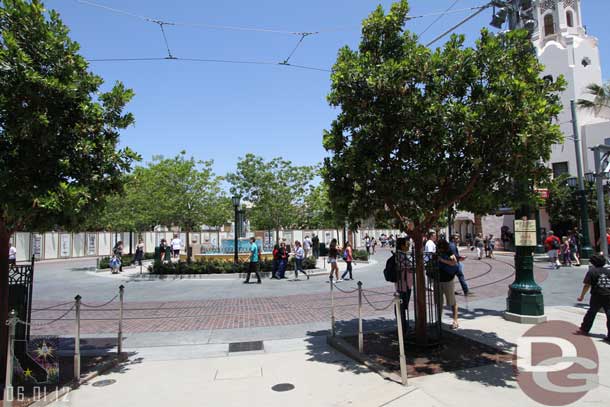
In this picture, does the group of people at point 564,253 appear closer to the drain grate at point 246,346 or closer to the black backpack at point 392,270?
the black backpack at point 392,270

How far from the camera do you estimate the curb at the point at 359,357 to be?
216 inches

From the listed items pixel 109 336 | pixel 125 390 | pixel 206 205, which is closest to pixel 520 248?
pixel 125 390

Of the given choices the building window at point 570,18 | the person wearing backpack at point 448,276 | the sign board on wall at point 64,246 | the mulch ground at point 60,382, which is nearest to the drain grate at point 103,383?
the mulch ground at point 60,382

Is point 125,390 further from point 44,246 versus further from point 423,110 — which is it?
point 44,246

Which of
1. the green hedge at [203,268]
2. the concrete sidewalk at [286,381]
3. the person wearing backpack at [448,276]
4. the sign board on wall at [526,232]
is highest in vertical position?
the sign board on wall at [526,232]

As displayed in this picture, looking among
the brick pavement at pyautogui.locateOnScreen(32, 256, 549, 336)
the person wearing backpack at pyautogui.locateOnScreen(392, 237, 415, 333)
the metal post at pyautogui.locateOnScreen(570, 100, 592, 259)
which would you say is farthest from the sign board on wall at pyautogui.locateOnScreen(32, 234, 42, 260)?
the metal post at pyautogui.locateOnScreen(570, 100, 592, 259)

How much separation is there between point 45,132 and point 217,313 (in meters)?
6.47

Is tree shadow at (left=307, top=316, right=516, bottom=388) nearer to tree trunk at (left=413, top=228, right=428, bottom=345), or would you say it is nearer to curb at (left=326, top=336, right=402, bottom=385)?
curb at (left=326, top=336, right=402, bottom=385)

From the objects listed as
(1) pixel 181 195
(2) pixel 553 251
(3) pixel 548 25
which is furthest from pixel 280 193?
(3) pixel 548 25

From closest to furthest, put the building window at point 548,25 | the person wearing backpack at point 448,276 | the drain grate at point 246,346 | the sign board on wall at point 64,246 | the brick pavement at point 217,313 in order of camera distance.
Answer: the drain grate at point 246,346, the person wearing backpack at point 448,276, the brick pavement at point 217,313, the sign board on wall at point 64,246, the building window at point 548,25

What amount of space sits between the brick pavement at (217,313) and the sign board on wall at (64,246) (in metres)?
24.5

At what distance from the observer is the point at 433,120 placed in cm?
588

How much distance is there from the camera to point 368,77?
5.83m

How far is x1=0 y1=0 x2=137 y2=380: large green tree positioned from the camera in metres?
5.02
